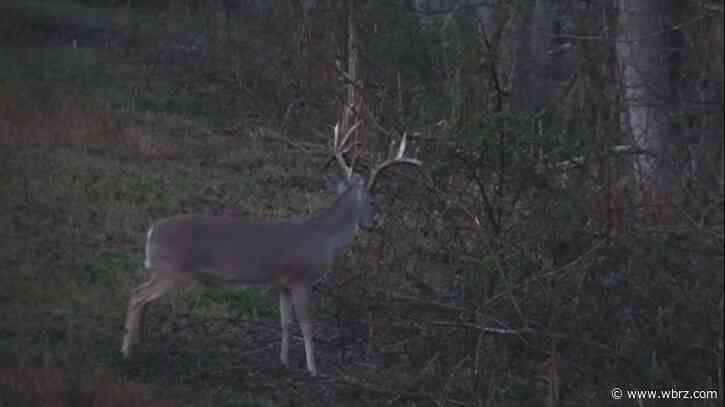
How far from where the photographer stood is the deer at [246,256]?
26.2 feet

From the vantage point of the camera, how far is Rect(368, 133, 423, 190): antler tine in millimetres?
8022

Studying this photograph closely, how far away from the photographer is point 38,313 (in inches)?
343

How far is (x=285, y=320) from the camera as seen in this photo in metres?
8.30

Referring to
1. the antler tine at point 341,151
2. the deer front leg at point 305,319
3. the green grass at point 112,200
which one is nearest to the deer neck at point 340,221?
the antler tine at point 341,151

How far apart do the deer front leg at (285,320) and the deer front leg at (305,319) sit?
0.46 ft

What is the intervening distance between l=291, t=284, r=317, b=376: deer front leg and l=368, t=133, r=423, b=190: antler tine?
873 mm

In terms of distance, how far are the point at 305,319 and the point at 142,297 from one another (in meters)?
0.99

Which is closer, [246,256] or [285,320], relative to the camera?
[246,256]

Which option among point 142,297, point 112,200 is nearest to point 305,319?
point 142,297

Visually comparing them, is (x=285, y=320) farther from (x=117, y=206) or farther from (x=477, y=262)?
(x=117, y=206)

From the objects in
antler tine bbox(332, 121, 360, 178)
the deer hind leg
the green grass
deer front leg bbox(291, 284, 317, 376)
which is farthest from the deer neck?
the deer hind leg

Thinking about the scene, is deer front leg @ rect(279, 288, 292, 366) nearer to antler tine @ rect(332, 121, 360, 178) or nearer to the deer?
the deer

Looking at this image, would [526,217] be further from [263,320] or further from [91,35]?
[91,35]

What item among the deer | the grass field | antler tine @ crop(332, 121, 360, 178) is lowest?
the grass field
